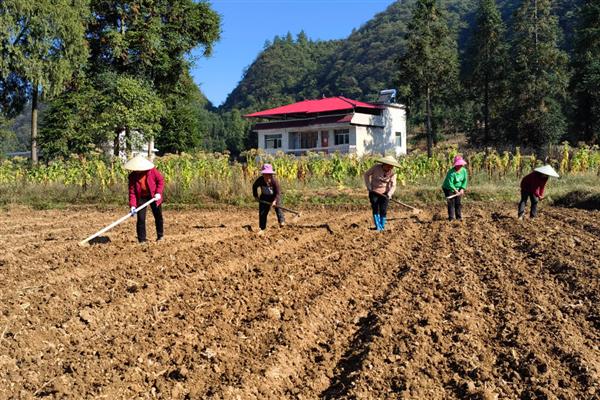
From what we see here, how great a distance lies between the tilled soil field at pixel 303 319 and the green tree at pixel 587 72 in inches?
992

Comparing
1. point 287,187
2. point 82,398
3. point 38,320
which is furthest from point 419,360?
point 287,187

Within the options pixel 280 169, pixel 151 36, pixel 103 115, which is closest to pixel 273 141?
pixel 151 36

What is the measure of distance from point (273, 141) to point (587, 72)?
21.5 metres

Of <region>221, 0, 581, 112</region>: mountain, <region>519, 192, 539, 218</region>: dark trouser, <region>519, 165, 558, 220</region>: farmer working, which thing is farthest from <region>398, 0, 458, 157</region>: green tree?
<region>221, 0, 581, 112</region>: mountain

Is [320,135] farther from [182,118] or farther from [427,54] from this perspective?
[182,118]

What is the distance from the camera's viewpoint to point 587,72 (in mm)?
30359

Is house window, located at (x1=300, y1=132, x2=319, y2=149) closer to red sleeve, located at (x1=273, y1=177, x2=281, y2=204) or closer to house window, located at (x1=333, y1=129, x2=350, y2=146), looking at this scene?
house window, located at (x1=333, y1=129, x2=350, y2=146)

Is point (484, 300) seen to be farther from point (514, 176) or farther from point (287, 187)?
point (514, 176)

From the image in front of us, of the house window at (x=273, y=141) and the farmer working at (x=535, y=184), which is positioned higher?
the house window at (x=273, y=141)

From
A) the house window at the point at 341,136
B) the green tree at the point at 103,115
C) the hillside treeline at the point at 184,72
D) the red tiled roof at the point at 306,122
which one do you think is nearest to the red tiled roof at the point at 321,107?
the red tiled roof at the point at 306,122

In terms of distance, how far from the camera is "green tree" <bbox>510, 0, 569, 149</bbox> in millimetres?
32156

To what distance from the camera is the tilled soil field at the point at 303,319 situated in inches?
138

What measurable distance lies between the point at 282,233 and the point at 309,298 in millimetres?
4223

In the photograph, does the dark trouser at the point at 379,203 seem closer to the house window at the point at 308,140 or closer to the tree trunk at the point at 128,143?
the tree trunk at the point at 128,143
